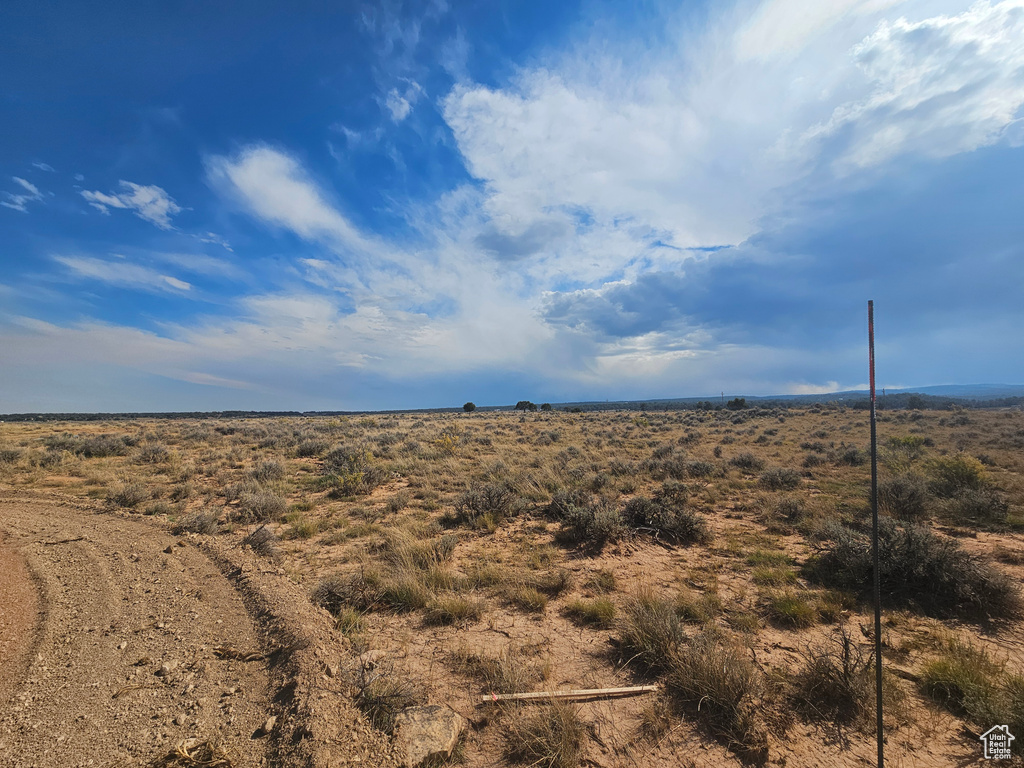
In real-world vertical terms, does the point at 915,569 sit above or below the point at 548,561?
above

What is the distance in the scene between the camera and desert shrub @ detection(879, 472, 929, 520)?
8.80 metres

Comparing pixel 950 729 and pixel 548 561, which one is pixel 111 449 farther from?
pixel 950 729

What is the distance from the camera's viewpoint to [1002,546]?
6.92 metres

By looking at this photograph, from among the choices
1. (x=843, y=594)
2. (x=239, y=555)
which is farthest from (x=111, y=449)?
(x=843, y=594)

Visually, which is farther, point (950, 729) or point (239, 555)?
point (239, 555)

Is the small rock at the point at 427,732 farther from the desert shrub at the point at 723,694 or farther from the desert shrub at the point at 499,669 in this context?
the desert shrub at the point at 723,694

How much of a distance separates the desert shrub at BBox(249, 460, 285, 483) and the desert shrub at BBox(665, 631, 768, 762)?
1287 centimetres

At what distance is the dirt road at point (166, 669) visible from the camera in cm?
293

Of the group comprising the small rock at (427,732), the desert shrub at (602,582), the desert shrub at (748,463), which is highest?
the desert shrub at (748,463)

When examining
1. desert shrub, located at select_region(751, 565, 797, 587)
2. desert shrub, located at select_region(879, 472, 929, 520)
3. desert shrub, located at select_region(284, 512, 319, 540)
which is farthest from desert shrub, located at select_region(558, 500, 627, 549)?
desert shrub, located at select_region(879, 472, 929, 520)

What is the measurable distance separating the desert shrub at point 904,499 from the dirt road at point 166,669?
37.8 ft

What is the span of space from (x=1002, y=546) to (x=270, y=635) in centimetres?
1176

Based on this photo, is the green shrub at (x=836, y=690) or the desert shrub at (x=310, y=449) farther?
the desert shrub at (x=310, y=449)

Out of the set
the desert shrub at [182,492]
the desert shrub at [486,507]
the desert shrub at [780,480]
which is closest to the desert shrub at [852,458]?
the desert shrub at [780,480]
